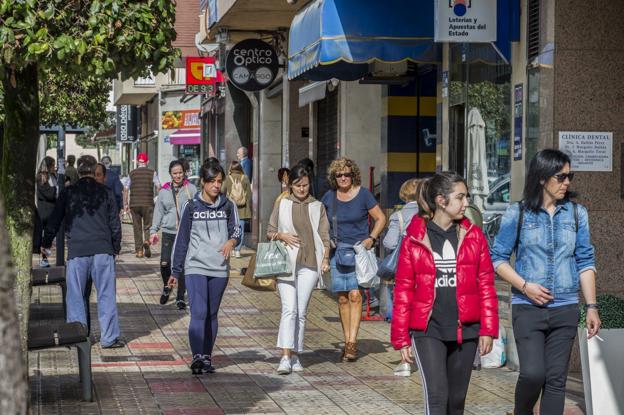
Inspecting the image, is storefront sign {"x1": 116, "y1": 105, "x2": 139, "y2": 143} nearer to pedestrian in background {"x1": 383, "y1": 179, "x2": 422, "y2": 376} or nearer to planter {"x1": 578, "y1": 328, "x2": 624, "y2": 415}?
pedestrian in background {"x1": 383, "y1": 179, "x2": 422, "y2": 376}

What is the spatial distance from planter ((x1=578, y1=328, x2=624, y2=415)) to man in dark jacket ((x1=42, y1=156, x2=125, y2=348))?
19.5 ft

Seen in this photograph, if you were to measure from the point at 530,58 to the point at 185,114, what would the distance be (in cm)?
4145

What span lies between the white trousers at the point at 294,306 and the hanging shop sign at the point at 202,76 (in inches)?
794

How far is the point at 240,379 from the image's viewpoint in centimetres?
1017

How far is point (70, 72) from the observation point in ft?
25.5

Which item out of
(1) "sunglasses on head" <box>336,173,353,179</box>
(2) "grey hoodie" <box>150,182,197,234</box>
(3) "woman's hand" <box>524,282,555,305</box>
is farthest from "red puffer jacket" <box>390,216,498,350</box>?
(2) "grey hoodie" <box>150,182,197,234</box>

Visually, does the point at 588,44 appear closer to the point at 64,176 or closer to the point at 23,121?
the point at 23,121

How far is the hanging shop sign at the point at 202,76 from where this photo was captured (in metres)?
30.6

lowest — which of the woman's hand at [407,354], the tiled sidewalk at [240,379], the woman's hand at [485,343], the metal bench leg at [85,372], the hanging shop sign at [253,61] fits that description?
the tiled sidewalk at [240,379]

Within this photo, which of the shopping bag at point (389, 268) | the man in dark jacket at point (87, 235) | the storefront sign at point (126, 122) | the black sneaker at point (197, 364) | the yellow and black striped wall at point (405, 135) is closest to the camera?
the shopping bag at point (389, 268)

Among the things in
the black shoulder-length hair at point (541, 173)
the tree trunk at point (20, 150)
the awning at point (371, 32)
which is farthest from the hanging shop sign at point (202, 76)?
the black shoulder-length hair at point (541, 173)

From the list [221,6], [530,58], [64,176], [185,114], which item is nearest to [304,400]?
[530,58]

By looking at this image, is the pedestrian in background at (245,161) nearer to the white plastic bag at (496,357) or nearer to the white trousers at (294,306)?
the white trousers at (294,306)

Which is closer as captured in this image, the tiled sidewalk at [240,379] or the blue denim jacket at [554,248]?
the blue denim jacket at [554,248]
